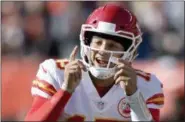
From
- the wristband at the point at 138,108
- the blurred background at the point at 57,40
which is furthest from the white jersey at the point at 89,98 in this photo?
the blurred background at the point at 57,40

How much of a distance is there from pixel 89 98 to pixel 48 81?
0.24m

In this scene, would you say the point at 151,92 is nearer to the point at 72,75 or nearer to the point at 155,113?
the point at 155,113

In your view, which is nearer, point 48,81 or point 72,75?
point 72,75

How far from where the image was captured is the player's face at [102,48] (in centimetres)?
352

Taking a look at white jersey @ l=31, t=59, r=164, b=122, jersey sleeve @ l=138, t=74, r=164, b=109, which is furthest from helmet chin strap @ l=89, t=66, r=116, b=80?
jersey sleeve @ l=138, t=74, r=164, b=109

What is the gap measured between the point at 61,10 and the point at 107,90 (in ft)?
15.5

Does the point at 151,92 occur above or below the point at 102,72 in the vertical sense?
below

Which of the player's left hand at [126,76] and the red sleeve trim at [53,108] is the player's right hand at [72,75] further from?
the player's left hand at [126,76]

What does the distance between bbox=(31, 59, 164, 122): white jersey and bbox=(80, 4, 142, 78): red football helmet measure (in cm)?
15

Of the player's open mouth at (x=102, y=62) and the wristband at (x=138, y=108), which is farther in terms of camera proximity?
the player's open mouth at (x=102, y=62)

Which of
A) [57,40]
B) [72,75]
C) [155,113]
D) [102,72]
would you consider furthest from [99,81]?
[57,40]

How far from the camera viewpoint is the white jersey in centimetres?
361

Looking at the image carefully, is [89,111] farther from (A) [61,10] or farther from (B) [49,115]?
(A) [61,10]

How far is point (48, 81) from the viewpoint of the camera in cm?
359
